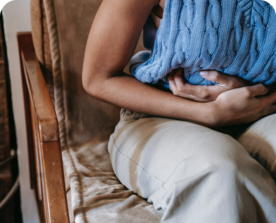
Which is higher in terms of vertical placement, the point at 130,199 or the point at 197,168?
the point at 197,168

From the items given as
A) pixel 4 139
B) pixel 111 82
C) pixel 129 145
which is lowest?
pixel 4 139

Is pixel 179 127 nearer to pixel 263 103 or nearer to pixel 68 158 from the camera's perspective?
pixel 263 103

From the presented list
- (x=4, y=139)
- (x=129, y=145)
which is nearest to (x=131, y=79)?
(x=129, y=145)

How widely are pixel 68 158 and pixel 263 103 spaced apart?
0.49 metres

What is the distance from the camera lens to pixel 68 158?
2.35 feet

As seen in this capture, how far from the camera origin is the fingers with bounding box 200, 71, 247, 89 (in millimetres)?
535

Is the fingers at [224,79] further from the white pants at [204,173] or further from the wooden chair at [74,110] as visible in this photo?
the wooden chair at [74,110]

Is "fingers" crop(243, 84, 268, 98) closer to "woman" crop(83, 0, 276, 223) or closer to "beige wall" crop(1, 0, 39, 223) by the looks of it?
"woman" crop(83, 0, 276, 223)

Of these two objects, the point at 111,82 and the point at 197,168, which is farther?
the point at 111,82

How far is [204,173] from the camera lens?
0.40 metres

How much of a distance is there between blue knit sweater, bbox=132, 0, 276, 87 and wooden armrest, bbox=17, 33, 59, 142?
22cm

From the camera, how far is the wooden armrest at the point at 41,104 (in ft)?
1.48

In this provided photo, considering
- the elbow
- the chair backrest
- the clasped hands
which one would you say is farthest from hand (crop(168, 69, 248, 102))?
the chair backrest

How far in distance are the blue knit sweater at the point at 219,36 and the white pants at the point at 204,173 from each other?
127 mm
